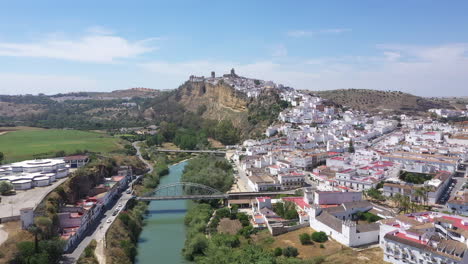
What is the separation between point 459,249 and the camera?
15.9 metres

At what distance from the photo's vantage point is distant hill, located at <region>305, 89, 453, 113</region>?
78438 mm

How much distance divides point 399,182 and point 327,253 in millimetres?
12371

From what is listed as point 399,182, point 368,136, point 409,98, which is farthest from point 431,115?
point 399,182

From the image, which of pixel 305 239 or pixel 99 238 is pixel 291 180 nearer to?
pixel 305 239

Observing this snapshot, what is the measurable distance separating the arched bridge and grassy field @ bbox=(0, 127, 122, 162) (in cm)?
1743

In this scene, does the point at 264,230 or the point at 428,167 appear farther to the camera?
the point at 428,167

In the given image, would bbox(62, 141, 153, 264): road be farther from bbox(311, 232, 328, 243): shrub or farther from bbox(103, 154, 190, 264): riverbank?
bbox(311, 232, 328, 243): shrub

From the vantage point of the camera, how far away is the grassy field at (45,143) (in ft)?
141

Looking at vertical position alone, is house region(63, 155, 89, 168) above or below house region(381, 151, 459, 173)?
below

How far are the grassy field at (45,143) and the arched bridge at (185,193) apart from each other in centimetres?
1743

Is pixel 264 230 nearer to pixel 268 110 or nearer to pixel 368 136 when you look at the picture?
pixel 368 136

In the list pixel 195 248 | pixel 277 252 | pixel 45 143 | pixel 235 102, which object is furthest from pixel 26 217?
pixel 235 102

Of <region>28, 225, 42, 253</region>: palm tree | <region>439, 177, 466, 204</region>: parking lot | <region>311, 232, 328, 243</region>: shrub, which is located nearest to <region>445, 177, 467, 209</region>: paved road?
<region>439, 177, 466, 204</region>: parking lot

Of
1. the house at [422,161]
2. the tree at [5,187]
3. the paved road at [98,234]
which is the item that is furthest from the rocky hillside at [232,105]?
the tree at [5,187]
